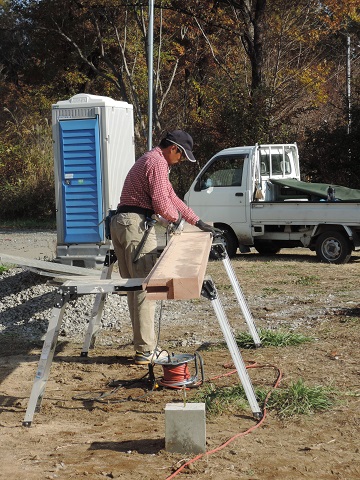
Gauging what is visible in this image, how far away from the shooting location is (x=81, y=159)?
13578 mm

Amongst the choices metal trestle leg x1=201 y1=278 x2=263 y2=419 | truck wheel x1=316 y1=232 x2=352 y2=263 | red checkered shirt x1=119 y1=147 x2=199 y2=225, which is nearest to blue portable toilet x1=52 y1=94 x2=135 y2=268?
truck wheel x1=316 y1=232 x2=352 y2=263

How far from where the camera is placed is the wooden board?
16.7 feet

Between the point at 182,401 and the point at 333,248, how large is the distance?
375 inches

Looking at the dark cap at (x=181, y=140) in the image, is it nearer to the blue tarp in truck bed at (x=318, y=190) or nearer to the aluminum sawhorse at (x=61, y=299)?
the aluminum sawhorse at (x=61, y=299)

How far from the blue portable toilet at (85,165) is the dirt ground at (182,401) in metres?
3.53

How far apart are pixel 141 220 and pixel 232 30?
19.8 metres

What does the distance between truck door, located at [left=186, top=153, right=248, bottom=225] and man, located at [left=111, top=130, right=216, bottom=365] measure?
8.75 meters

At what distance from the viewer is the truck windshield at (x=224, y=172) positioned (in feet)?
54.2

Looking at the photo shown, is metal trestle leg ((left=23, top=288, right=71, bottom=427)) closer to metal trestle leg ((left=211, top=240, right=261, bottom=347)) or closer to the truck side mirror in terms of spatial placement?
metal trestle leg ((left=211, top=240, right=261, bottom=347))

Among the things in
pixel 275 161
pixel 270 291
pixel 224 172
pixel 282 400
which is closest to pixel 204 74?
pixel 275 161

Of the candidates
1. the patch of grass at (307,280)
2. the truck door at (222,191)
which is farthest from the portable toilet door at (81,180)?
the truck door at (222,191)

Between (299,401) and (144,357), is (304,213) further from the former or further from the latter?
(299,401)

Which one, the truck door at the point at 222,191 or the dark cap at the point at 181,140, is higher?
the dark cap at the point at 181,140

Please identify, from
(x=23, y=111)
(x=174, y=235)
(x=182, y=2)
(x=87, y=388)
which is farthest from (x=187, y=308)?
(x=23, y=111)
